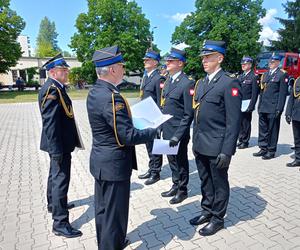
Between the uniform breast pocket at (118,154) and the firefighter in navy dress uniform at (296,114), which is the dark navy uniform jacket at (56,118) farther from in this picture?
the firefighter in navy dress uniform at (296,114)

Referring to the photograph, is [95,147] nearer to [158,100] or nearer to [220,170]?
Answer: [220,170]

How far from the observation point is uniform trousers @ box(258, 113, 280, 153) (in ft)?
21.0

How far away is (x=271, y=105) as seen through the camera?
6.33m

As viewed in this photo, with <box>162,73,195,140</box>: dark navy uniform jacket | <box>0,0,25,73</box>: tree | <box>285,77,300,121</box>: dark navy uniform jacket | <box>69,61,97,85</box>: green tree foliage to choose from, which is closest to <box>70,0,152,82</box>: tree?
<box>69,61,97,85</box>: green tree foliage

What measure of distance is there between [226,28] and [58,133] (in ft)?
107

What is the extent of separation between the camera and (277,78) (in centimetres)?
621

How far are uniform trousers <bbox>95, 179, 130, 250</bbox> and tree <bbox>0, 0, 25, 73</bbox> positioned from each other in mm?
Result: 32209

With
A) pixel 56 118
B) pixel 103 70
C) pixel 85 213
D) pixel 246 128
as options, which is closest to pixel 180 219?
pixel 85 213

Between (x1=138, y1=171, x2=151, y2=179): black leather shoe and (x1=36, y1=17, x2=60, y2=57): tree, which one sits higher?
(x1=36, y1=17, x2=60, y2=57): tree

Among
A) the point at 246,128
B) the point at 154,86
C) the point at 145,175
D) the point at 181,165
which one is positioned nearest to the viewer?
the point at 181,165

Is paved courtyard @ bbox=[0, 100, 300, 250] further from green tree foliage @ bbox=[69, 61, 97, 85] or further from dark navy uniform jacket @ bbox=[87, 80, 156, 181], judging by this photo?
green tree foliage @ bbox=[69, 61, 97, 85]

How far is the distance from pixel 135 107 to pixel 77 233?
69.9 inches

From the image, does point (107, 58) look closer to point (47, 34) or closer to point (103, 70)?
point (103, 70)

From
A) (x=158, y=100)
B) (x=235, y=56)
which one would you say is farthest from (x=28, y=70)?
(x=158, y=100)
